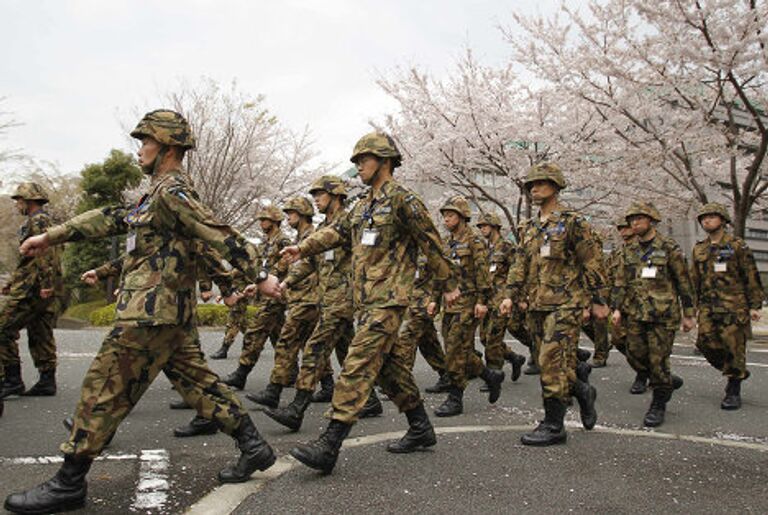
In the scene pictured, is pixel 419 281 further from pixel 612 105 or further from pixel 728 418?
pixel 612 105

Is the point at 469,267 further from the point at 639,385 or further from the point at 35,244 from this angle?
the point at 35,244

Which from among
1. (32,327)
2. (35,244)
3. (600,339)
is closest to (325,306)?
(35,244)

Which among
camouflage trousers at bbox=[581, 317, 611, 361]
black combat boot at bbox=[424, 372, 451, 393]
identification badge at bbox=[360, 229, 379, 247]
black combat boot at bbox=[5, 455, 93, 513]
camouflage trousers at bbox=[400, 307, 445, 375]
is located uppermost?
identification badge at bbox=[360, 229, 379, 247]

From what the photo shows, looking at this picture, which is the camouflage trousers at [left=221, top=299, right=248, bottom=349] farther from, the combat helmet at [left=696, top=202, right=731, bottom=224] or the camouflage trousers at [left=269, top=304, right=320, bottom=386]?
the combat helmet at [left=696, top=202, right=731, bottom=224]

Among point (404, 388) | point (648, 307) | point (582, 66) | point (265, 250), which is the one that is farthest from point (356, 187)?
point (404, 388)

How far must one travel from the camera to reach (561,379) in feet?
15.0

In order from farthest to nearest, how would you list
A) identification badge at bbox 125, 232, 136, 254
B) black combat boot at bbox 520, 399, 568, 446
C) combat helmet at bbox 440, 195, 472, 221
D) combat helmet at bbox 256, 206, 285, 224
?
combat helmet at bbox 256, 206, 285, 224 < combat helmet at bbox 440, 195, 472, 221 < black combat boot at bbox 520, 399, 568, 446 < identification badge at bbox 125, 232, 136, 254

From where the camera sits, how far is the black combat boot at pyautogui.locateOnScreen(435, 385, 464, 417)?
5.57m

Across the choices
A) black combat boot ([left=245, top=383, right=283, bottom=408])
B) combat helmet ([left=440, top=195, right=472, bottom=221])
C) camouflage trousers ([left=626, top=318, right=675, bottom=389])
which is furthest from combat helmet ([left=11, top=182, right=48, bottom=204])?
camouflage trousers ([left=626, top=318, right=675, bottom=389])

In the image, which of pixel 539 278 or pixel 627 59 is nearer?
pixel 539 278

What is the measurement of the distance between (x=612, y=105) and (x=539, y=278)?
33.1 ft

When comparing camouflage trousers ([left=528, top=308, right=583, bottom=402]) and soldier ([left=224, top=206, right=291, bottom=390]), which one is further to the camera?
soldier ([left=224, top=206, right=291, bottom=390])

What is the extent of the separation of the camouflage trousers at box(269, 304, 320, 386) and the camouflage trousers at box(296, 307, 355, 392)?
53 centimetres

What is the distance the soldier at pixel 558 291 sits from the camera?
4590mm
